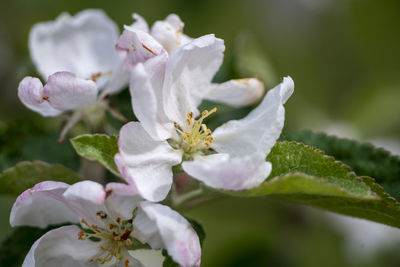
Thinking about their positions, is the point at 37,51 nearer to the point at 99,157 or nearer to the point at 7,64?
the point at 99,157

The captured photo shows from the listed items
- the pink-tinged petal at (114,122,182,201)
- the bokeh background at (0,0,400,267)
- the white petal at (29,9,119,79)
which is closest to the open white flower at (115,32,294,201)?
the pink-tinged petal at (114,122,182,201)

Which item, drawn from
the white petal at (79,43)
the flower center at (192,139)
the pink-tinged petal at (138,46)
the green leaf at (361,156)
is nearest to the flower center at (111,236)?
the flower center at (192,139)

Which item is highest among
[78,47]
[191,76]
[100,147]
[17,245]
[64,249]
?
[191,76]

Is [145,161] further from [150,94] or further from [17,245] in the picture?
[17,245]

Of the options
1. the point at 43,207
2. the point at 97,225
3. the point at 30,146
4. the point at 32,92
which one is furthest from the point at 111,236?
the point at 30,146

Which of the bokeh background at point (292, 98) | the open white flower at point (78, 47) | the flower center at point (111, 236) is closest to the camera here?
the flower center at point (111, 236)

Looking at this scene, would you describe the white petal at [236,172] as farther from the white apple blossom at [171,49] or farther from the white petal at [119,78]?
the white petal at [119,78]
